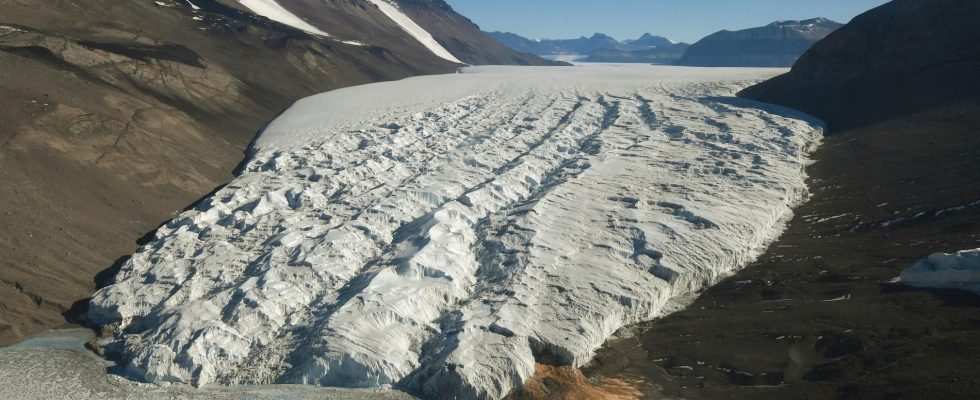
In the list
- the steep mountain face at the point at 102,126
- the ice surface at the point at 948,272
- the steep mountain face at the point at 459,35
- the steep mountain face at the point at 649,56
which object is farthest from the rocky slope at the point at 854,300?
the steep mountain face at the point at 649,56

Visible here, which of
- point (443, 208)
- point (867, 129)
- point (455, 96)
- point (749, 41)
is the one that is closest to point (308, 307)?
point (443, 208)

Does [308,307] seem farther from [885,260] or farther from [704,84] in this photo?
[704,84]

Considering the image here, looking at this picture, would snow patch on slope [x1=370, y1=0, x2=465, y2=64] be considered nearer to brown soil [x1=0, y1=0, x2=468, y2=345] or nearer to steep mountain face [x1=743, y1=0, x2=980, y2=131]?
brown soil [x1=0, y1=0, x2=468, y2=345]

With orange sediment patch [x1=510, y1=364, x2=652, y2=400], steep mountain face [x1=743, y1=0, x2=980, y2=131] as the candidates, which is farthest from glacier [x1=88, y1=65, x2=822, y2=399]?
steep mountain face [x1=743, y1=0, x2=980, y2=131]

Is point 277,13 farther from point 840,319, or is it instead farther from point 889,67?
point 840,319

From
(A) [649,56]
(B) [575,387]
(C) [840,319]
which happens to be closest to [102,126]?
(B) [575,387]

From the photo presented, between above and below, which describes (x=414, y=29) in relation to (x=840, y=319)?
above
